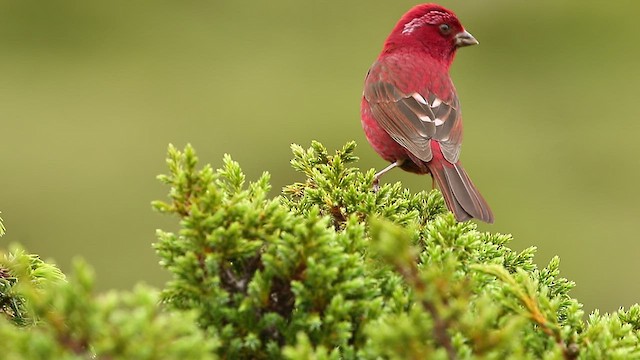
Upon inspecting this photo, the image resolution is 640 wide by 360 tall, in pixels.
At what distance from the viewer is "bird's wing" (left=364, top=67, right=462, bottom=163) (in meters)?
4.48

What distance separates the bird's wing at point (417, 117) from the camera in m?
4.48

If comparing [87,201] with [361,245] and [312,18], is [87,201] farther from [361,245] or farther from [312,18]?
[361,245]

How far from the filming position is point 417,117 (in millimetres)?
4688

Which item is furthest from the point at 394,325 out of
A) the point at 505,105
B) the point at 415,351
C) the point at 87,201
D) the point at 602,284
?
the point at 505,105

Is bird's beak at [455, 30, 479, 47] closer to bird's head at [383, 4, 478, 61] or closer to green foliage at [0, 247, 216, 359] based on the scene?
Answer: bird's head at [383, 4, 478, 61]

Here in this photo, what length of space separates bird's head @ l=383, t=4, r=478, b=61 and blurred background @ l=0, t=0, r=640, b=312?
18.7 feet

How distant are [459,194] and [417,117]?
88 centimetres

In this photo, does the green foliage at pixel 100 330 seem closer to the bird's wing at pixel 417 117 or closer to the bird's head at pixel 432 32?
the bird's wing at pixel 417 117

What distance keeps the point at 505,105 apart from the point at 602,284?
14.8 feet

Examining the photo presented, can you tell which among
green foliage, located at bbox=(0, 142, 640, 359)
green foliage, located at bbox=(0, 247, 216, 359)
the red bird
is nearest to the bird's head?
the red bird

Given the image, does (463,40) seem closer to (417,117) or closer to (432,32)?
(432,32)

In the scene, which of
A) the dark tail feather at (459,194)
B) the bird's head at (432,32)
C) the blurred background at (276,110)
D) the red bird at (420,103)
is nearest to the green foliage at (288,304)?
the dark tail feather at (459,194)

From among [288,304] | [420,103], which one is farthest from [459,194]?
[288,304]

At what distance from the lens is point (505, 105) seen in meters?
14.8
